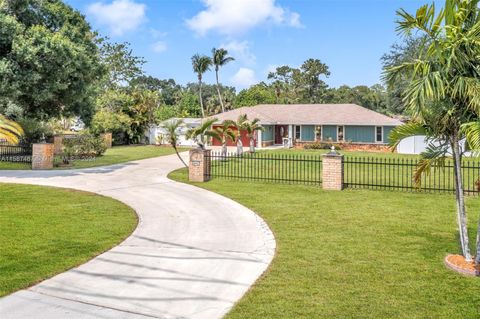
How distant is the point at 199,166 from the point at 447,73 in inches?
482

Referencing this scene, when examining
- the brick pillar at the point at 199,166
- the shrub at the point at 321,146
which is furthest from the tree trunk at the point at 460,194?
the shrub at the point at 321,146

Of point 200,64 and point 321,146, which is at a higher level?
point 200,64

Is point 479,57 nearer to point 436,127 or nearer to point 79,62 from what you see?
point 436,127

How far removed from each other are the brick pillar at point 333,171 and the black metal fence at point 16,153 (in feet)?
61.3

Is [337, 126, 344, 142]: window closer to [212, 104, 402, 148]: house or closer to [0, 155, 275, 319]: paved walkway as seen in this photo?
[212, 104, 402, 148]: house

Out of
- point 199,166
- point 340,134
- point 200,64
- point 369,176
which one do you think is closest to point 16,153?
point 199,166

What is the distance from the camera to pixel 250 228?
9.94 metres

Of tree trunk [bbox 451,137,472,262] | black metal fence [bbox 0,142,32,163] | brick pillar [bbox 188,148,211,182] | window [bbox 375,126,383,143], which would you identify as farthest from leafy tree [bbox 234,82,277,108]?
tree trunk [bbox 451,137,472,262]

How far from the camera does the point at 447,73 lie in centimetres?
639

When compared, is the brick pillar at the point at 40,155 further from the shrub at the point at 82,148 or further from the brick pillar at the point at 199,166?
the brick pillar at the point at 199,166

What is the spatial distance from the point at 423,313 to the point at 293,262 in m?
2.53

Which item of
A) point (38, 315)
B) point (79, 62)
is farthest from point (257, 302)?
point (79, 62)

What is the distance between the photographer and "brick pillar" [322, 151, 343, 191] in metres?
15.0

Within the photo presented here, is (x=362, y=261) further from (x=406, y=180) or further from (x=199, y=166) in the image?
(x=406, y=180)
